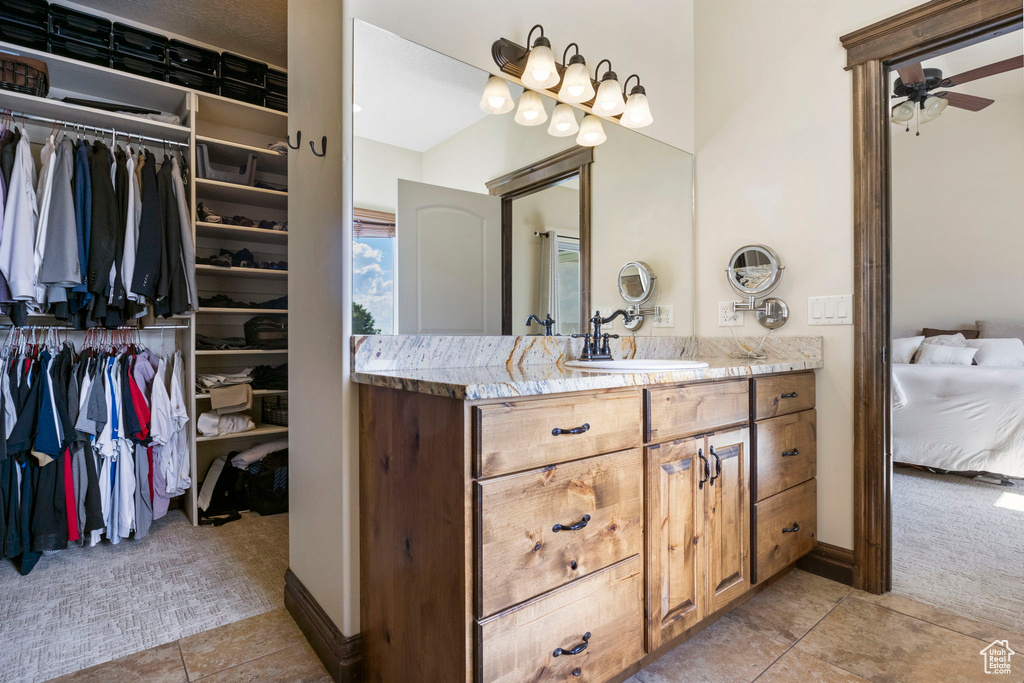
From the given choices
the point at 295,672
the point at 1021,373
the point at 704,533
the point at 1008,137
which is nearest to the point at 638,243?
the point at 704,533

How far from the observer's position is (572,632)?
1.11m

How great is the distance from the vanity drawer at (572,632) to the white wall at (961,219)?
15.5ft

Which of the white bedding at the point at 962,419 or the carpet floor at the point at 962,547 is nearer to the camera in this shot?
the carpet floor at the point at 962,547

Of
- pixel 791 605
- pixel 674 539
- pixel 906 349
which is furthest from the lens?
pixel 906 349

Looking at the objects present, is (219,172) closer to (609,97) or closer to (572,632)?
(609,97)

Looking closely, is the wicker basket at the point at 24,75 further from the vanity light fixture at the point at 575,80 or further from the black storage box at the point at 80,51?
the vanity light fixture at the point at 575,80

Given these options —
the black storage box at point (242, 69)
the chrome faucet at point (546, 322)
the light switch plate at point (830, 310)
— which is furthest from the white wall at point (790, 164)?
the black storage box at point (242, 69)

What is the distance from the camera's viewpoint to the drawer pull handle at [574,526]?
42.5 inches

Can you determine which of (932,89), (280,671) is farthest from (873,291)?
(280,671)

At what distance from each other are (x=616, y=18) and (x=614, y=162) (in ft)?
1.94

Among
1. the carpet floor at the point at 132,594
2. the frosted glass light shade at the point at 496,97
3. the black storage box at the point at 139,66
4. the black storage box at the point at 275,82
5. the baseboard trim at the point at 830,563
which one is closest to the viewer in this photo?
the carpet floor at the point at 132,594

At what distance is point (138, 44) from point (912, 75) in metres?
4.04

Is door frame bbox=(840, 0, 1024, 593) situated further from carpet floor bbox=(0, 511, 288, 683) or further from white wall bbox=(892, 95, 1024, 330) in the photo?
white wall bbox=(892, 95, 1024, 330)

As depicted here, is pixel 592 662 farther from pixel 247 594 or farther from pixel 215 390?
pixel 215 390
